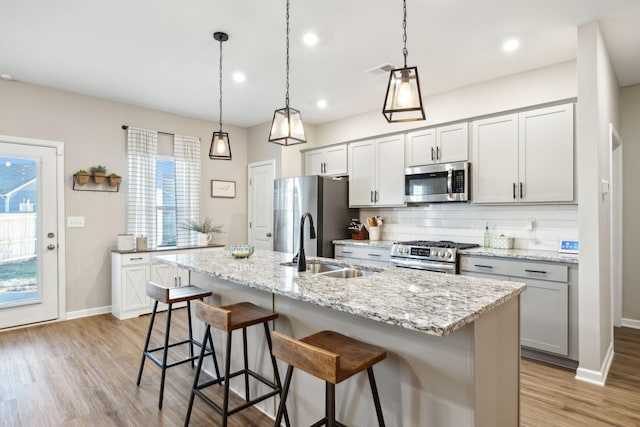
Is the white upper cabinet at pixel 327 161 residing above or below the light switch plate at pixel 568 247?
above

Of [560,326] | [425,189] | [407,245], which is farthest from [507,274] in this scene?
[425,189]

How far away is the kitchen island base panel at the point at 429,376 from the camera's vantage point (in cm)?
145

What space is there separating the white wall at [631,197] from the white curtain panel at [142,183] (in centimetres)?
575

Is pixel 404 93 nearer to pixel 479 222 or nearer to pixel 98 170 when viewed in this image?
pixel 479 222

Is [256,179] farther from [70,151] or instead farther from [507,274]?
[507,274]

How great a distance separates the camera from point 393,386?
65.2 inches

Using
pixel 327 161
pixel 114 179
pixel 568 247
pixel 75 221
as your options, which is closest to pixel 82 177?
pixel 114 179

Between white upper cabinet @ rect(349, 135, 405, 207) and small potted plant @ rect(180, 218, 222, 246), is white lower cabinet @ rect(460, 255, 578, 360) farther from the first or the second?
small potted plant @ rect(180, 218, 222, 246)

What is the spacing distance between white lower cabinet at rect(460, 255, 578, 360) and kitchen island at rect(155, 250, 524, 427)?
4.65ft

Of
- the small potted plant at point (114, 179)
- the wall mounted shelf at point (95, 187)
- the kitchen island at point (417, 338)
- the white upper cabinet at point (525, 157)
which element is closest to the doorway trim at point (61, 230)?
the wall mounted shelf at point (95, 187)

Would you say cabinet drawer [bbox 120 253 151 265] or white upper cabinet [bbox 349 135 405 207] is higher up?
white upper cabinet [bbox 349 135 405 207]

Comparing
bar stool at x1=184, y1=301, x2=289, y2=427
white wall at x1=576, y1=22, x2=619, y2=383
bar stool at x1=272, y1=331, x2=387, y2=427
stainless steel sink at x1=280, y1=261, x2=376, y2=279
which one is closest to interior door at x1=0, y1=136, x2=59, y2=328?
bar stool at x1=184, y1=301, x2=289, y2=427

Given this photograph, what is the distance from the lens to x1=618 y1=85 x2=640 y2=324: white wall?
3996 millimetres

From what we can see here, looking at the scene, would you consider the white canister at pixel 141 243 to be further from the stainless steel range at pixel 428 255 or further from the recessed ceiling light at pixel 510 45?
the recessed ceiling light at pixel 510 45
